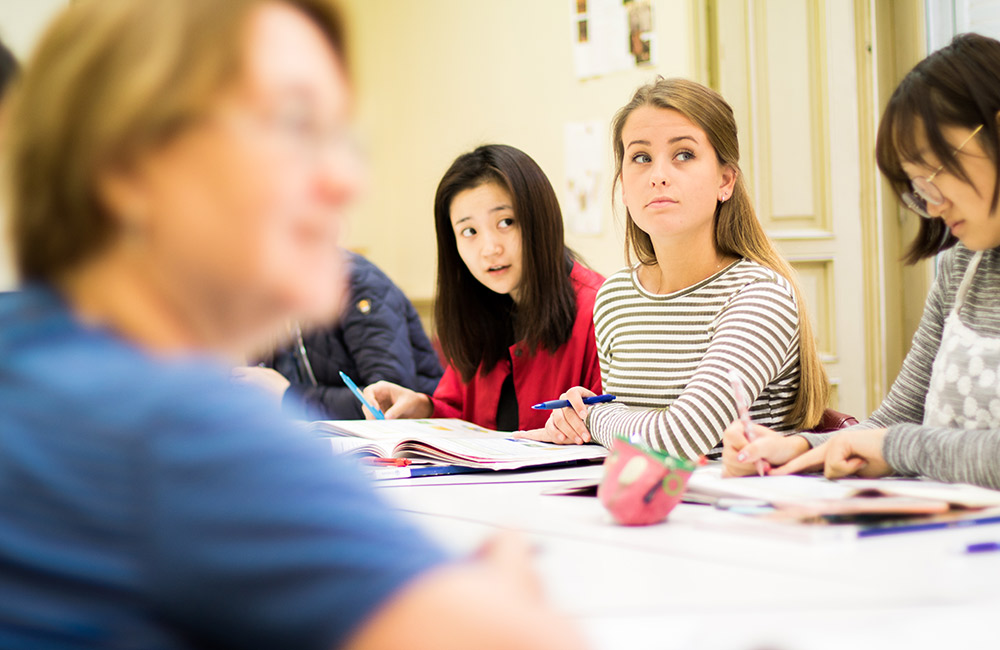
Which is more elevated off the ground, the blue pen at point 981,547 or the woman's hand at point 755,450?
the blue pen at point 981,547

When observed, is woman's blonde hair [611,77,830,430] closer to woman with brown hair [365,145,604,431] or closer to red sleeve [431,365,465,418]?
woman with brown hair [365,145,604,431]

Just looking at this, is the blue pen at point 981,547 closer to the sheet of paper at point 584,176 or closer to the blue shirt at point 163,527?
the blue shirt at point 163,527

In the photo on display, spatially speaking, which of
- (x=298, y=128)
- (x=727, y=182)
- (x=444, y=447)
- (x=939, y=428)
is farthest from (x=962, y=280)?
(x=298, y=128)

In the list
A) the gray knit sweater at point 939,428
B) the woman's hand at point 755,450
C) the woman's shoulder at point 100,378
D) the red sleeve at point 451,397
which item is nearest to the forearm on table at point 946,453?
the gray knit sweater at point 939,428

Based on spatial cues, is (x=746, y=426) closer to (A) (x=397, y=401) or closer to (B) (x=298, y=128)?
(B) (x=298, y=128)

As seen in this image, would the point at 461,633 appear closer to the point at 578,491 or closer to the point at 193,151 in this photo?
the point at 193,151

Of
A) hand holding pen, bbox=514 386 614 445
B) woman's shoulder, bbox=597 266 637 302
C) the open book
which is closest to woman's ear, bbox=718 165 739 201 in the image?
woman's shoulder, bbox=597 266 637 302

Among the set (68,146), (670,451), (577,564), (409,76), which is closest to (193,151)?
(68,146)

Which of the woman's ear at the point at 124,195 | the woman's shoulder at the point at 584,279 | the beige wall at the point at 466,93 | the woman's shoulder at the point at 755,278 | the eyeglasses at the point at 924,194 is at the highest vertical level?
the beige wall at the point at 466,93

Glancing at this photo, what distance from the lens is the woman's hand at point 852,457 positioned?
41.5 inches

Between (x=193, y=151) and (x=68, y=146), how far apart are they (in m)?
0.05

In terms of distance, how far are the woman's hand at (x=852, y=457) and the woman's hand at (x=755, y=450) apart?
0.13 feet

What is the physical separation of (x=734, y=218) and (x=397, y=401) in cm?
94

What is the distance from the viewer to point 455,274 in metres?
2.18
